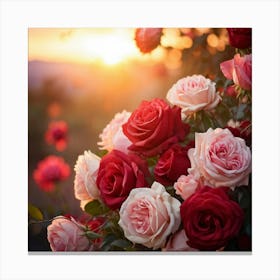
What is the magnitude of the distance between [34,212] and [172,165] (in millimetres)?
619

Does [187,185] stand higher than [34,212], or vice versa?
[187,185]

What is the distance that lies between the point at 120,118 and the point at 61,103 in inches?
10.3

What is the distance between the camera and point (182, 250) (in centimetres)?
214

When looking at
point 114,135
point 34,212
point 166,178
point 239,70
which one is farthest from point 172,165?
point 34,212

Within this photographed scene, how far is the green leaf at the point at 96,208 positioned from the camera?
7.07 ft

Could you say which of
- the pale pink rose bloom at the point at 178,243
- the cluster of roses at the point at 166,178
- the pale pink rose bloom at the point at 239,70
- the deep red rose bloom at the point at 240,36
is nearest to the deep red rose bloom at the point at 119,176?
the cluster of roses at the point at 166,178

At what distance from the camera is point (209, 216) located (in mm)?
2068

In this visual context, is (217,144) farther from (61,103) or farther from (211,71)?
(61,103)

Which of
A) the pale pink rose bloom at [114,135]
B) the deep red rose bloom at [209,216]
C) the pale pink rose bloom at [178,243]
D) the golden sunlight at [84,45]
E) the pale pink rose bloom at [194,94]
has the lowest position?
the pale pink rose bloom at [178,243]

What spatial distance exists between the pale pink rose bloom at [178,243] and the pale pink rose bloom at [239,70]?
0.67m

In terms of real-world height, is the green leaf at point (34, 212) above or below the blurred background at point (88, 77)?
below

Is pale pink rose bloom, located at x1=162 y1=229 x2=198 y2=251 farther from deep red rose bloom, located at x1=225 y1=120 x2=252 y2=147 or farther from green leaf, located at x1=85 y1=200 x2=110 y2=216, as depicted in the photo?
deep red rose bloom, located at x1=225 y1=120 x2=252 y2=147

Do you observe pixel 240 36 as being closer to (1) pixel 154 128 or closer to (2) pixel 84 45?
(1) pixel 154 128

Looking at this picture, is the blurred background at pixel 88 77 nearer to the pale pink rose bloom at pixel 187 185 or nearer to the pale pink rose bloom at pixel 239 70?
the pale pink rose bloom at pixel 239 70
